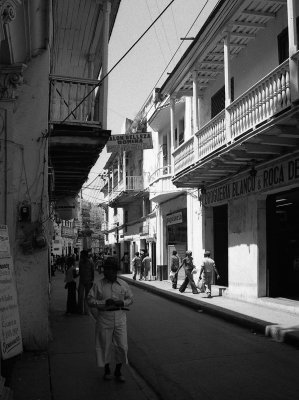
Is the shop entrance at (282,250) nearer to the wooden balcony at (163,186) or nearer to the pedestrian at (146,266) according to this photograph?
the wooden balcony at (163,186)

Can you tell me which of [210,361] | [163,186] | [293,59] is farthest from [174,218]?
[210,361]

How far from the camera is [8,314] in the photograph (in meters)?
5.03

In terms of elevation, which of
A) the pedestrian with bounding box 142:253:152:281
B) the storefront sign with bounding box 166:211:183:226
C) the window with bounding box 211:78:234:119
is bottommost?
the pedestrian with bounding box 142:253:152:281

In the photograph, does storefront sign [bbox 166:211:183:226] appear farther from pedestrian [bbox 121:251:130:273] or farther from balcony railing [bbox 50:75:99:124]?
balcony railing [bbox 50:75:99:124]

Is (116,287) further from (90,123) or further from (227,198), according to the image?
(227,198)

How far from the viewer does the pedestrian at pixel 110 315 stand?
19.3ft

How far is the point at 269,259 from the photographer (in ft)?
45.9

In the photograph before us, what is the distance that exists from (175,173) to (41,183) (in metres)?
11.0

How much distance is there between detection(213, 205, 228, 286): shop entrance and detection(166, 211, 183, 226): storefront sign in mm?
4303

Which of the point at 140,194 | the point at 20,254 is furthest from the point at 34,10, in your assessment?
the point at 140,194

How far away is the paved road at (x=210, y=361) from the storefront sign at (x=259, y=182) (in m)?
3.97

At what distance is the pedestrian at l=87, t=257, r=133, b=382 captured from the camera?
5883 millimetres

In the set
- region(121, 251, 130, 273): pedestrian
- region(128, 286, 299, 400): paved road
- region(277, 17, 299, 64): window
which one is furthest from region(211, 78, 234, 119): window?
region(121, 251, 130, 273): pedestrian

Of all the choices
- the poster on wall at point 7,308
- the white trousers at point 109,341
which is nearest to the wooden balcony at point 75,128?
the poster on wall at point 7,308
